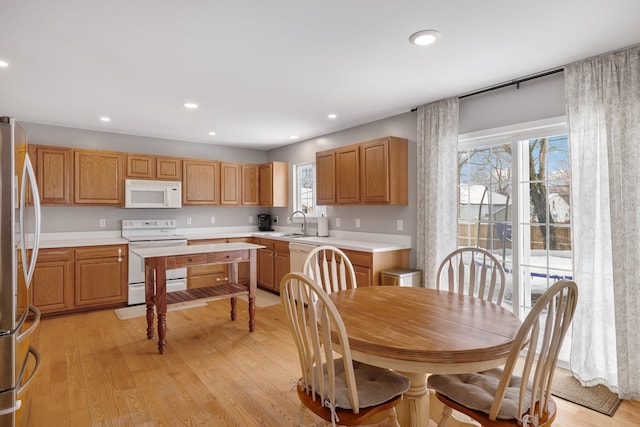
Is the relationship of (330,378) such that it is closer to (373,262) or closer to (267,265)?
(373,262)

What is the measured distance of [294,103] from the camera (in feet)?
12.2

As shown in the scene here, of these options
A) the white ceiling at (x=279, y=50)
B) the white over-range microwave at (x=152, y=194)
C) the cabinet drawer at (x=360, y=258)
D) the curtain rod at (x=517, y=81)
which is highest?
the white ceiling at (x=279, y=50)

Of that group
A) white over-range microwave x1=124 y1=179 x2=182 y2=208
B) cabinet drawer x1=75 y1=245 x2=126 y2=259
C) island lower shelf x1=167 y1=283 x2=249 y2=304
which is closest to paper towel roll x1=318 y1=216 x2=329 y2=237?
island lower shelf x1=167 y1=283 x2=249 y2=304

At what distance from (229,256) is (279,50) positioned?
6.75 feet

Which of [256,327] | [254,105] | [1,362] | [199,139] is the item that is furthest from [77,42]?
[199,139]

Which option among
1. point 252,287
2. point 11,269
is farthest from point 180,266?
point 11,269

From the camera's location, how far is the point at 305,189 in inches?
228

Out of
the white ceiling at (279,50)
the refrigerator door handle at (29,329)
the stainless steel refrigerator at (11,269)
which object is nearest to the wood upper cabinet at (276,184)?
the white ceiling at (279,50)

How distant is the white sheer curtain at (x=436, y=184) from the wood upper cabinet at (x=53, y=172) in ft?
14.2

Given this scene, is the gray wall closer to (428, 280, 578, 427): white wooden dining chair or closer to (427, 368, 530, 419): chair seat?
(428, 280, 578, 427): white wooden dining chair

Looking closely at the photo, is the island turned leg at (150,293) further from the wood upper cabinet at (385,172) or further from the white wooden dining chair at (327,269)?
the wood upper cabinet at (385,172)

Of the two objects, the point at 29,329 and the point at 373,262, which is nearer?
the point at 29,329

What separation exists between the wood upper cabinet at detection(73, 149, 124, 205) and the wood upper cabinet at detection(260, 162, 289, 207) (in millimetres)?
2153

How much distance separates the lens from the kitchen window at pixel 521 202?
2.92 m
